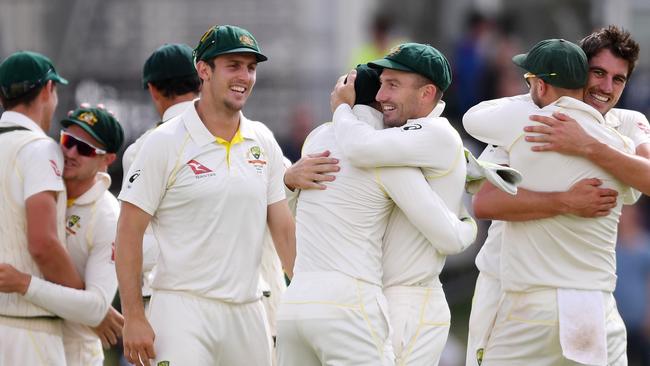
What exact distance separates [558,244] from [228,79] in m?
1.96

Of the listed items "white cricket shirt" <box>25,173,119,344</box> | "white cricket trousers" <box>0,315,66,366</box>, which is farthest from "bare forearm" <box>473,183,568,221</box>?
"white cricket trousers" <box>0,315,66,366</box>

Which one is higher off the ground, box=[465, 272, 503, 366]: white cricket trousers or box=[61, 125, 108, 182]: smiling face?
box=[61, 125, 108, 182]: smiling face

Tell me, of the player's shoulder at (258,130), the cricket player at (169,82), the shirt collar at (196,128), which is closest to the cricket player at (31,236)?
the cricket player at (169,82)

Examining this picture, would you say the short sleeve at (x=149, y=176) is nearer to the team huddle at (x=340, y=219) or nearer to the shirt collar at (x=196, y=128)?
the team huddle at (x=340, y=219)

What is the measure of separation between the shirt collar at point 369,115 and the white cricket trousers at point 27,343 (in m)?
2.43

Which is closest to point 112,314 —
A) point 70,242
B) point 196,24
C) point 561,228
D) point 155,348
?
point 70,242

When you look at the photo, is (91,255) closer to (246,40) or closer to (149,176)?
(149,176)

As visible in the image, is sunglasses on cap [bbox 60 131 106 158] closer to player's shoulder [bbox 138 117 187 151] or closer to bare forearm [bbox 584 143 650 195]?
player's shoulder [bbox 138 117 187 151]

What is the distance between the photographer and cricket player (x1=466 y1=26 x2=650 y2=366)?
779 centimetres

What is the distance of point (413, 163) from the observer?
23.7 feet

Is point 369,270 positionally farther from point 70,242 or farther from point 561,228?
point 70,242

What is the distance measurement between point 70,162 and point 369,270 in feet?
8.10

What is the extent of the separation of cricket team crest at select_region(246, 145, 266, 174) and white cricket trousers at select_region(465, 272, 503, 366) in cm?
149

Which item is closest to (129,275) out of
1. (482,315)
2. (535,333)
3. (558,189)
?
(482,315)
